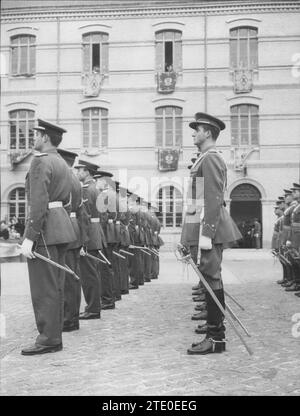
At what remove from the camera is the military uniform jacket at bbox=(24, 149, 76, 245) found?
17.7 ft

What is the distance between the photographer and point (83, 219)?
7.12 meters

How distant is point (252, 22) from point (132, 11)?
488cm

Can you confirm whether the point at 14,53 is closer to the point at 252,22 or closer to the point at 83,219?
the point at 252,22

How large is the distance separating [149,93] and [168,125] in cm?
148

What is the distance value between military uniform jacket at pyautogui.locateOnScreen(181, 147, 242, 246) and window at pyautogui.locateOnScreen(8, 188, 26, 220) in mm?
19871

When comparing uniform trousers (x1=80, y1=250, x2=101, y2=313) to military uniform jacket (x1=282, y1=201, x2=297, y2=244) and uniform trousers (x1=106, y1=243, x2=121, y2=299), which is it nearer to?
uniform trousers (x1=106, y1=243, x2=121, y2=299)

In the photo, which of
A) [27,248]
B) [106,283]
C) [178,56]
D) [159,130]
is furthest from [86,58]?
[27,248]

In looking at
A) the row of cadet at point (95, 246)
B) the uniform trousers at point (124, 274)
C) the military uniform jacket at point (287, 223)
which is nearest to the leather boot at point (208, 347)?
the row of cadet at point (95, 246)

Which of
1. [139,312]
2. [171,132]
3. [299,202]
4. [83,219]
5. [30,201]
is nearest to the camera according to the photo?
[30,201]

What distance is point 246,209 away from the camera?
27719mm

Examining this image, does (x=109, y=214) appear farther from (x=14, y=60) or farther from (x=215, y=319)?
(x=14, y=60)

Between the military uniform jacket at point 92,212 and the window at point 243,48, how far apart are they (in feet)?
49.7

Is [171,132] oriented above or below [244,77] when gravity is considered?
below

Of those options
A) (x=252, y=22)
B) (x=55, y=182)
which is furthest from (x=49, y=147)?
(x=252, y=22)
